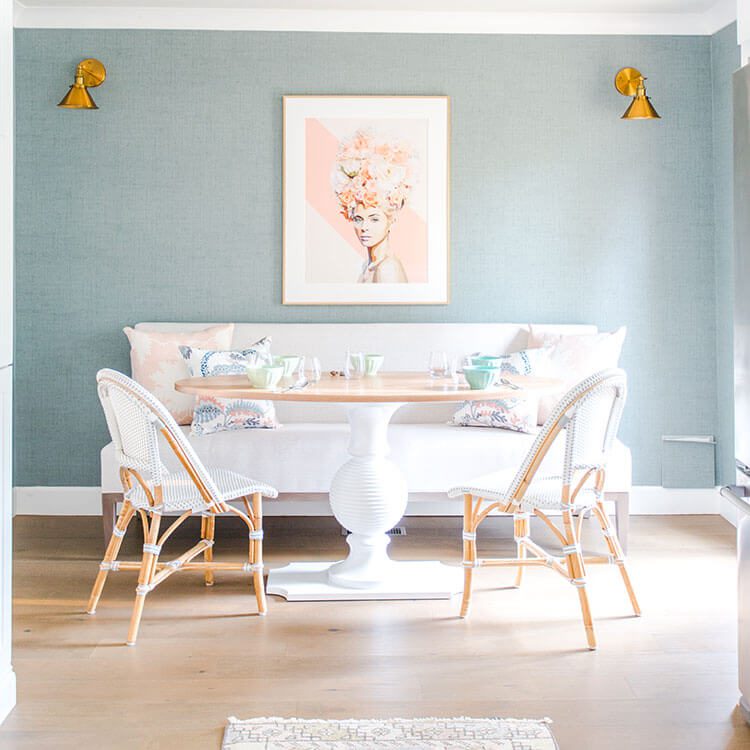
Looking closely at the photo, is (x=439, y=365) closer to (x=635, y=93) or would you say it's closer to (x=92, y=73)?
(x=635, y=93)

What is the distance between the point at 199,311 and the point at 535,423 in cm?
174

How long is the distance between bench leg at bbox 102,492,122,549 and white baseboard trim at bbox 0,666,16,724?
4.97ft

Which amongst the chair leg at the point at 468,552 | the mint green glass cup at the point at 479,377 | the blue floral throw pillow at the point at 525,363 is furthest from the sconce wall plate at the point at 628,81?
the chair leg at the point at 468,552

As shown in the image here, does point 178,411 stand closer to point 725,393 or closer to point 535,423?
point 535,423

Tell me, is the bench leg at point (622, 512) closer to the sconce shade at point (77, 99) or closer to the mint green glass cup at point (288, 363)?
the mint green glass cup at point (288, 363)

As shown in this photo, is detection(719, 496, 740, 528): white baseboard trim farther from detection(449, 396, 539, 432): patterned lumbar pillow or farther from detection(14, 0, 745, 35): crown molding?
detection(14, 0, 745, 35): crown molding

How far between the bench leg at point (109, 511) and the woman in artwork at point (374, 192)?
160 centimetres

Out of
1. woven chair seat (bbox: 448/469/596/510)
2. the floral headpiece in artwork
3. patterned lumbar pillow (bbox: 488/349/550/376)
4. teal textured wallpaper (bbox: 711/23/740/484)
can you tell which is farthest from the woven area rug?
the floral headpiece in artwork

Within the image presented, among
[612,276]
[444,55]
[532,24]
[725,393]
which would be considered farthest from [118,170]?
[725,393]

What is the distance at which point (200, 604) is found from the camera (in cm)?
356

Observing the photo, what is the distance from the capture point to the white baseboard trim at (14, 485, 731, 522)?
190 inches

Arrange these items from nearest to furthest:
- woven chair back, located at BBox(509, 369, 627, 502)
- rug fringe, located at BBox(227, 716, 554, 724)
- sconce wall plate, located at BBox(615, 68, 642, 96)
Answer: rug fringe, located at BBox(227, 716, 554, 724) → woven chair back, located at BBox(509, 369, 627, 502) → sconce wall plate, located at BBox(615, 68, 642, 96)

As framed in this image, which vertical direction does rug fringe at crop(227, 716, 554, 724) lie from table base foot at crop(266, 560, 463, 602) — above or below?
below

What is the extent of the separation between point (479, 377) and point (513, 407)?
1164 mm
